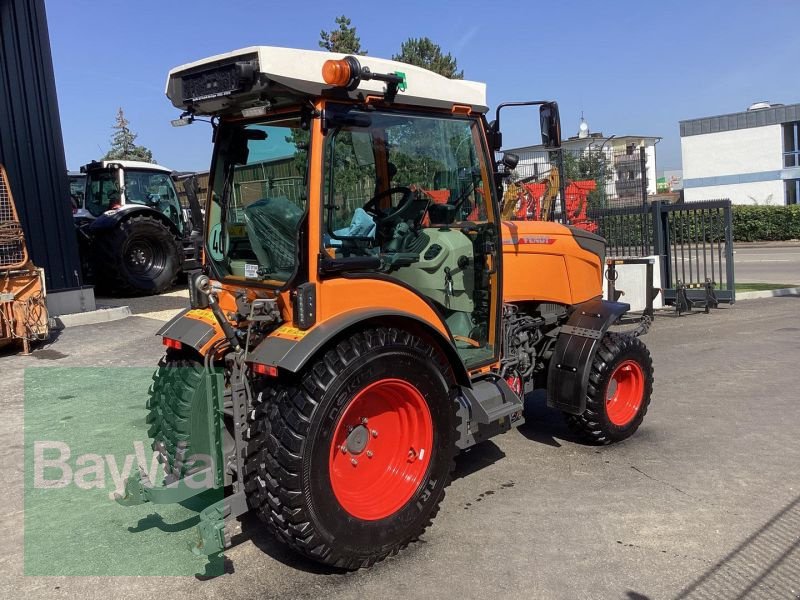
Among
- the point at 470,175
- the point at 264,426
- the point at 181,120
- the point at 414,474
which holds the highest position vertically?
the point at 181,120

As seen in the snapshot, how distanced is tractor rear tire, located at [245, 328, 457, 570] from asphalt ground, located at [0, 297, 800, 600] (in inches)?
9.4

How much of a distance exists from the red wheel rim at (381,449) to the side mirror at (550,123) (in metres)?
1.90

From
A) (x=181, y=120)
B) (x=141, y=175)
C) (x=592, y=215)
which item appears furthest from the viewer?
(x=141, y=175)

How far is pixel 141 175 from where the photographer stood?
44.5ft

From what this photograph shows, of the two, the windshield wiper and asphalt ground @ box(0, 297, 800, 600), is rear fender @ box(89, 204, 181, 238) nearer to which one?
asphalt ground @ box(0, 297, 800, 600)

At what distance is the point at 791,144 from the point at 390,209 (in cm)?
4036

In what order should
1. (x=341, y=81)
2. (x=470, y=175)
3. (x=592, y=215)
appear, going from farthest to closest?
(x=592, y=215) < (x=470, y=175) < (x=341, y=81)

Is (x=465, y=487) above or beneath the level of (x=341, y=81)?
beneath

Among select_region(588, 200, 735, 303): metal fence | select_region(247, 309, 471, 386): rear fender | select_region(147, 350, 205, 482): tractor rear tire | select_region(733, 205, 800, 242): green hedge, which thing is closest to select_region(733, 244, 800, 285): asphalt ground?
select_region(733, 205, 800, 242): green hedge

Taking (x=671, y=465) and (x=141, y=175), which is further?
(x=141, y=175)

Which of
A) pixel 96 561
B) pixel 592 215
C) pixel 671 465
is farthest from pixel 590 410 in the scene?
pixel 592 215

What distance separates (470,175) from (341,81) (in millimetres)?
1352

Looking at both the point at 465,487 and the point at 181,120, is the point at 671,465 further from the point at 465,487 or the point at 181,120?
the point at 181,120

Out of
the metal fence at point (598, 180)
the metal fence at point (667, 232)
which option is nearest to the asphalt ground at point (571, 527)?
the metal fence at point (667, 232)
